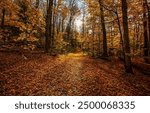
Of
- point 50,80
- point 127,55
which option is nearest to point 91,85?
point 50,80

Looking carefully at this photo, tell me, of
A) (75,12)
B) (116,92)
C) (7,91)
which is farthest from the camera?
(75,12)

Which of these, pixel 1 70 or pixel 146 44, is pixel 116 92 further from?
pixel 146 44

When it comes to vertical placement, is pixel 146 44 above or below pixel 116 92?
above

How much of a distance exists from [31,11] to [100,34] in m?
20.4

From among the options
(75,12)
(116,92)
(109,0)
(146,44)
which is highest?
(75,12)

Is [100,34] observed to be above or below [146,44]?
above

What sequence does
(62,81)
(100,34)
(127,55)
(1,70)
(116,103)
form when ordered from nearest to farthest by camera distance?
1. (116,103)
2. (62,81)
3. (1,70)
4. (127,55)
5. (100,34)

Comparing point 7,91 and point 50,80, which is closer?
point 7,91

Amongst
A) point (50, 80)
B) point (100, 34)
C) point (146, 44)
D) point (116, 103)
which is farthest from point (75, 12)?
point (116, 103)

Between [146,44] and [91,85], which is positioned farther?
[146,44]

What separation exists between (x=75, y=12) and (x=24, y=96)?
38596 millimetres

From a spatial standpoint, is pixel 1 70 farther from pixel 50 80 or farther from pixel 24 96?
pixel 24 96

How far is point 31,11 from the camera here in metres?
12.1

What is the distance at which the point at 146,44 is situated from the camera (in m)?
20.0
